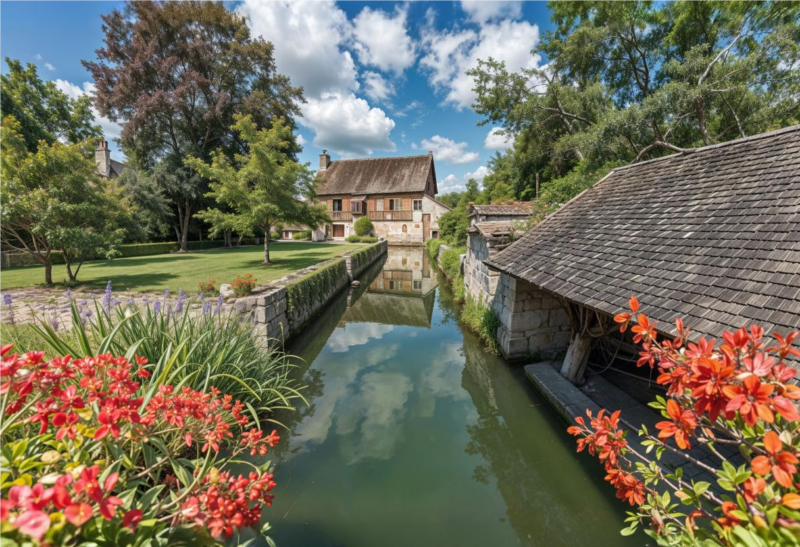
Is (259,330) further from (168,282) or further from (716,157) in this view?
(716,157)

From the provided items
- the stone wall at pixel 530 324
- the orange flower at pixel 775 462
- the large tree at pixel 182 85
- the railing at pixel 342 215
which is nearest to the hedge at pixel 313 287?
the stone wall at pixel 530 324

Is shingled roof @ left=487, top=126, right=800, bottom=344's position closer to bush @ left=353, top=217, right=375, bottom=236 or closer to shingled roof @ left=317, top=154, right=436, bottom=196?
bush @ left=353, top=217, right=375, bottom=236

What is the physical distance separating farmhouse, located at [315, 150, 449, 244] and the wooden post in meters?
28.1

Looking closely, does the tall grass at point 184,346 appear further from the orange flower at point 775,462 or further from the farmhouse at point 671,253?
the farmhouse at point 671,253

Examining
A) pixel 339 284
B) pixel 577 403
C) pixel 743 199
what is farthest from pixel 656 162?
pixel 339 284

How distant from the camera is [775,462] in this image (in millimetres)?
1078

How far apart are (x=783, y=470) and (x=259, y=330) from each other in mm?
6737

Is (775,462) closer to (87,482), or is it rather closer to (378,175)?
(87,482)

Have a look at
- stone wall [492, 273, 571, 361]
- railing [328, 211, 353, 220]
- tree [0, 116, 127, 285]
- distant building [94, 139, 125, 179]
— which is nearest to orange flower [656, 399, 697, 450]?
stone wall [492, 273, 571, 361]

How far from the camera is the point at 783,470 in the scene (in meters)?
1.05

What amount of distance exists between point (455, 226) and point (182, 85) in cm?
1958

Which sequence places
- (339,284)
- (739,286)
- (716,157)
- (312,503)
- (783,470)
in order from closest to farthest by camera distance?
(783,470) → (739,286) → (312,503) → (716,157) → (339,284)

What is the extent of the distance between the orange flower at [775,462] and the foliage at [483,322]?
5845 millimetres

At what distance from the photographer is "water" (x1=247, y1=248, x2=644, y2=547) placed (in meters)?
2.99
